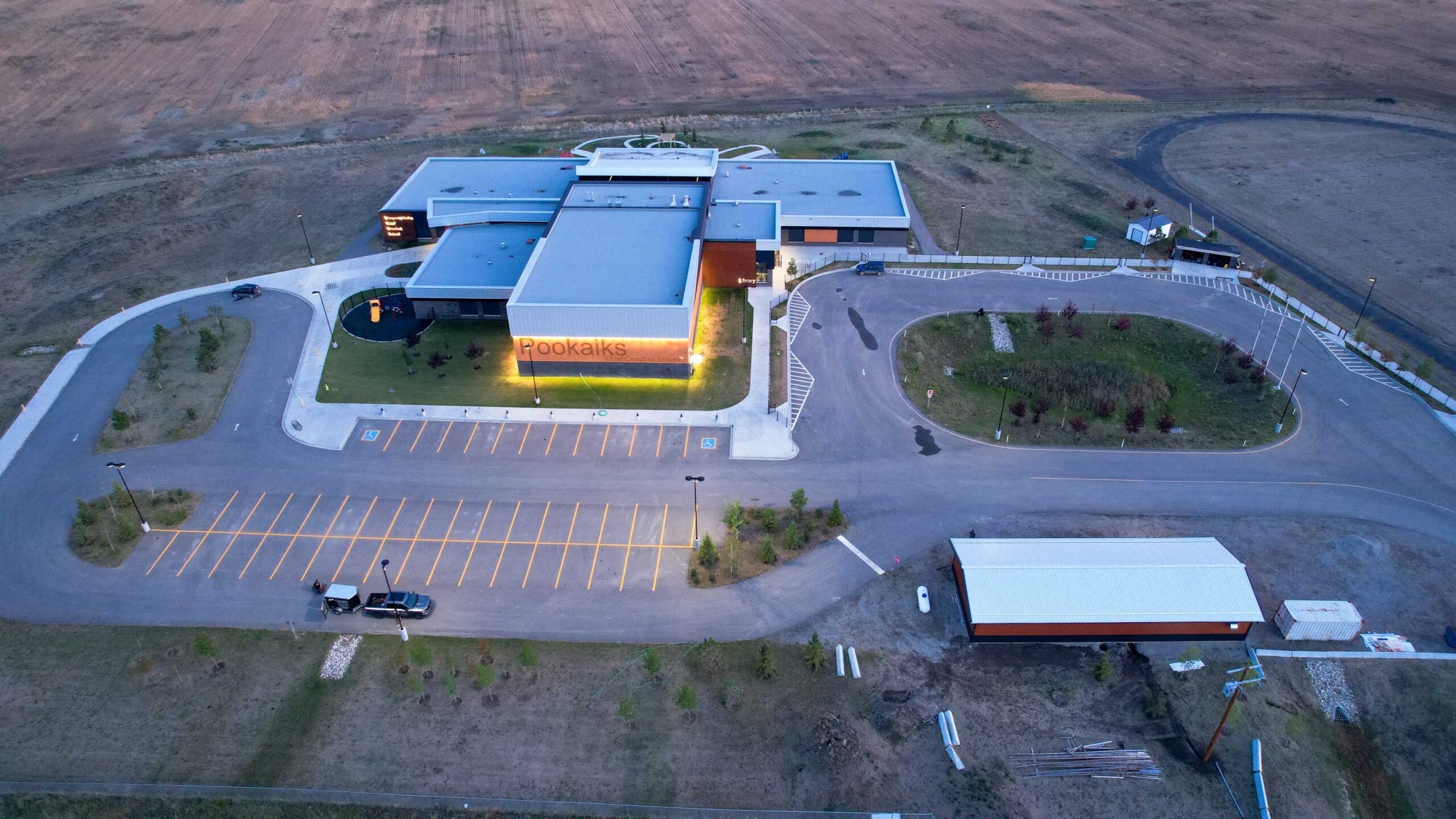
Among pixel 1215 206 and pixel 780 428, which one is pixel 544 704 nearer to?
pixel 780 428

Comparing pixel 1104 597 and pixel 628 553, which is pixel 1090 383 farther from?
pixel 628 553

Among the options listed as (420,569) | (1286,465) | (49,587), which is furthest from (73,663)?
(1286,465)

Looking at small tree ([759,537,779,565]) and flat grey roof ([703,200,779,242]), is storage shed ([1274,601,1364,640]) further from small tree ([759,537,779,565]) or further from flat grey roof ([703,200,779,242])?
flat grey roof ([703,200,779,242])

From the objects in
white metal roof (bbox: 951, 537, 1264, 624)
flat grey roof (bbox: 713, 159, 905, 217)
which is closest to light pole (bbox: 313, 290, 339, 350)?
flat grey roof (bbox: 713, 159, 905, 217)

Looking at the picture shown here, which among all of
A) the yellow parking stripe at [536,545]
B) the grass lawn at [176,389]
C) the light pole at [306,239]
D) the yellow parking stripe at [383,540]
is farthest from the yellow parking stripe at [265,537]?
the light pole at [306,239]

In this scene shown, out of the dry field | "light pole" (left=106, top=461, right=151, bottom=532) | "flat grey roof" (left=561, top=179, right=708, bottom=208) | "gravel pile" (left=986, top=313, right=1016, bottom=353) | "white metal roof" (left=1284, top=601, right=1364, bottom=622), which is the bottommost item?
"light pole" (left=106, top=461, right=151, bottom=532)

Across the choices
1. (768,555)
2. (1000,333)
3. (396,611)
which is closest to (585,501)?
(768,555)
